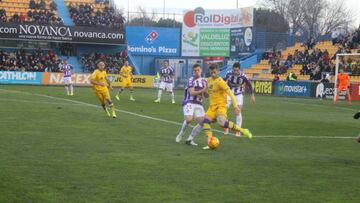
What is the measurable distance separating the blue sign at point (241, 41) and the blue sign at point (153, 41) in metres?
5.29

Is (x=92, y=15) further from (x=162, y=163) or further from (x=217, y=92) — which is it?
(x=162, y=163)

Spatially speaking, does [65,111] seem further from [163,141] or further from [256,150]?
[256,150]

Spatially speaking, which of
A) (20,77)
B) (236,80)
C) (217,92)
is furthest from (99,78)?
(20,77)

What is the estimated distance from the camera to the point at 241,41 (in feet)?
192

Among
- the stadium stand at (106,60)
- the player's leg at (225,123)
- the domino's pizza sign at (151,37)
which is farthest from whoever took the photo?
the domino's pizza sign at (151,37)

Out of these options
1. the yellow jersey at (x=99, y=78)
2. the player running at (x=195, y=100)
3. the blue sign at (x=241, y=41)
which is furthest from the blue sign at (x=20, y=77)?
the player running at (x=195, y=100)

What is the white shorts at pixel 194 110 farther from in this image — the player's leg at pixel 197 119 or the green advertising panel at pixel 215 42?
the green advertising panel at pixel 215 42

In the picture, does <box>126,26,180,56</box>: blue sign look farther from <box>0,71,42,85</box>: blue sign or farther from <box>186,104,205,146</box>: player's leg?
<box>186,104,205,146</box>: player's leg

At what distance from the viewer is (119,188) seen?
9086 mm

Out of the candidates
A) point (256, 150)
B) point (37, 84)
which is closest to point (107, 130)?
point (256, 150)

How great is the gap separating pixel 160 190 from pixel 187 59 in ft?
166

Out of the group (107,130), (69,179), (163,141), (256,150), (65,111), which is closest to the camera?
(69,179)

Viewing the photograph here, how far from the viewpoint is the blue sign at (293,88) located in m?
44.4

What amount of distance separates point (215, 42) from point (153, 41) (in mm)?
5907
